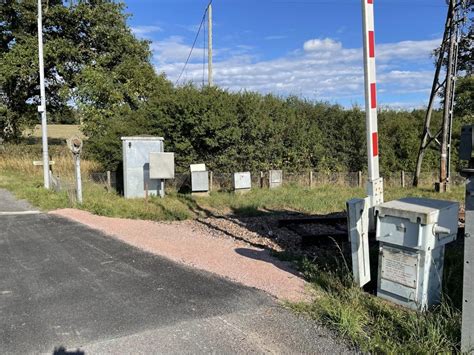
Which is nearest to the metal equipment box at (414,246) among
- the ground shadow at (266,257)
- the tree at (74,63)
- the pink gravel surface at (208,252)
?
the pink gravel surface at (208,252)

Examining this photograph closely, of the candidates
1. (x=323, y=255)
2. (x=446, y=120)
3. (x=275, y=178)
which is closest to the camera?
(x=323, y=255)

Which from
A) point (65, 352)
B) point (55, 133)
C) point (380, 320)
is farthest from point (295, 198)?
point (55, 133)

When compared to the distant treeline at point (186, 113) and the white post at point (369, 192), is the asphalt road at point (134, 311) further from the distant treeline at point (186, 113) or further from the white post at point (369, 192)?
the distant treeline at point (186, 113)

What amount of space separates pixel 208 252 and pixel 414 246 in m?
3.58

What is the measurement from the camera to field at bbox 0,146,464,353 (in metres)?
3.75

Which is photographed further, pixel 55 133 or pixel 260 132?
pixel 55 133

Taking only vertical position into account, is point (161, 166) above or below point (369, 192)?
A: above

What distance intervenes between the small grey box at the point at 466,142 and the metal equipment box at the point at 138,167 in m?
10.6

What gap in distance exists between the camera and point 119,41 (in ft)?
88.7

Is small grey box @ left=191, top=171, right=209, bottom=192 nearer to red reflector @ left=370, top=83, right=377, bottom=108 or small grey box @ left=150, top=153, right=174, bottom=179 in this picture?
small grey box @ left=150, top=153, right=174, bottom=179

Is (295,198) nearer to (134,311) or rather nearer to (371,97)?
(371,97)

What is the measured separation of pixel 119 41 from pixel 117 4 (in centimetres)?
234

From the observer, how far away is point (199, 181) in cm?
1398

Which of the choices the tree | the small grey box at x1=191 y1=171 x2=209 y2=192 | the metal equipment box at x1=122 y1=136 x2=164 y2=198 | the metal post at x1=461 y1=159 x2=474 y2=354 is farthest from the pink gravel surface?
the tree
